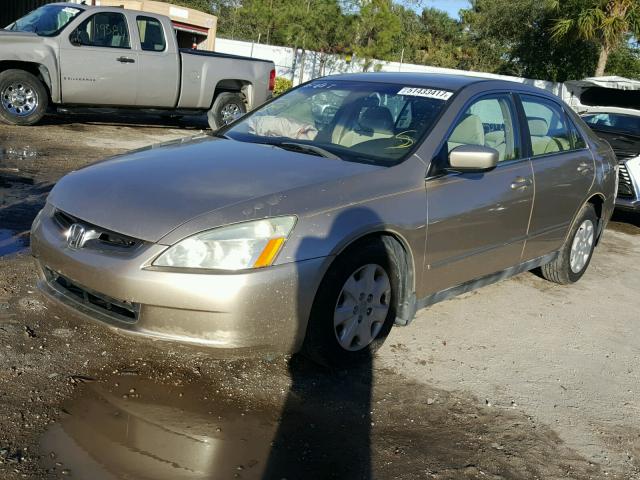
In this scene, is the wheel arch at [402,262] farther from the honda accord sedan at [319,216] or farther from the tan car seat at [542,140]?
the tan car seat at [542,140]

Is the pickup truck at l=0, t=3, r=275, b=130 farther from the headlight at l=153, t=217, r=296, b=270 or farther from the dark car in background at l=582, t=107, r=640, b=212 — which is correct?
the headlight at l=153, t=217, r=296, b=270

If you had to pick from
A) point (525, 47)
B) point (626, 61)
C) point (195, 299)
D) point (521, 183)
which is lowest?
point (195, 299)

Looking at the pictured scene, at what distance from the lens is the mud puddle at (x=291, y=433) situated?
2.87 meters

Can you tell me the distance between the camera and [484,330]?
4.79 m

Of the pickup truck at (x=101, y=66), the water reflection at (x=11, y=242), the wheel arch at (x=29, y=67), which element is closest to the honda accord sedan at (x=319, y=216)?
the water reflection at (x=11, y=242)

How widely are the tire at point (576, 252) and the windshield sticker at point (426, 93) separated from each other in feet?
6.17

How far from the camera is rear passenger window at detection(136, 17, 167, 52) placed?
1143cm

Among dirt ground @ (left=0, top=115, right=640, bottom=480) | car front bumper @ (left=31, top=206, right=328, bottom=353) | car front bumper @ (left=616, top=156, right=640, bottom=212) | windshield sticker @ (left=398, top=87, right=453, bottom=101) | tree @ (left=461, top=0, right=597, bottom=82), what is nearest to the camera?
dirt ground @ (left=0, top=115, right=640, bottom=480)

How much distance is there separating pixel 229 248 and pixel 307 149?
1.21m

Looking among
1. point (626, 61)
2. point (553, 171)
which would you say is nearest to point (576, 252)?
point (553, 171)

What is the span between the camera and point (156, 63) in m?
11.5

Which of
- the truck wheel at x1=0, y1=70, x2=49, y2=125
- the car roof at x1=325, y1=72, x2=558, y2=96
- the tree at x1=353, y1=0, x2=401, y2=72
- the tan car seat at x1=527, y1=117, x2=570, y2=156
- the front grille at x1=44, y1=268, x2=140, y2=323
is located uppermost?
the tree at x1=353, y1=0, x2=401, y2=72

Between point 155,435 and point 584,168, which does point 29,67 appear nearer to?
point 584,168

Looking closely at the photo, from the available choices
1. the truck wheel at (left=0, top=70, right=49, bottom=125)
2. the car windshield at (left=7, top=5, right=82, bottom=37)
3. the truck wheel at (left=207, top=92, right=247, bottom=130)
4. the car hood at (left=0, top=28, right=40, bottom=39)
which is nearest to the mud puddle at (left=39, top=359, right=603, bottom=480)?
the truck wheel at (left=0, top=70, right=49, bottom=125)
